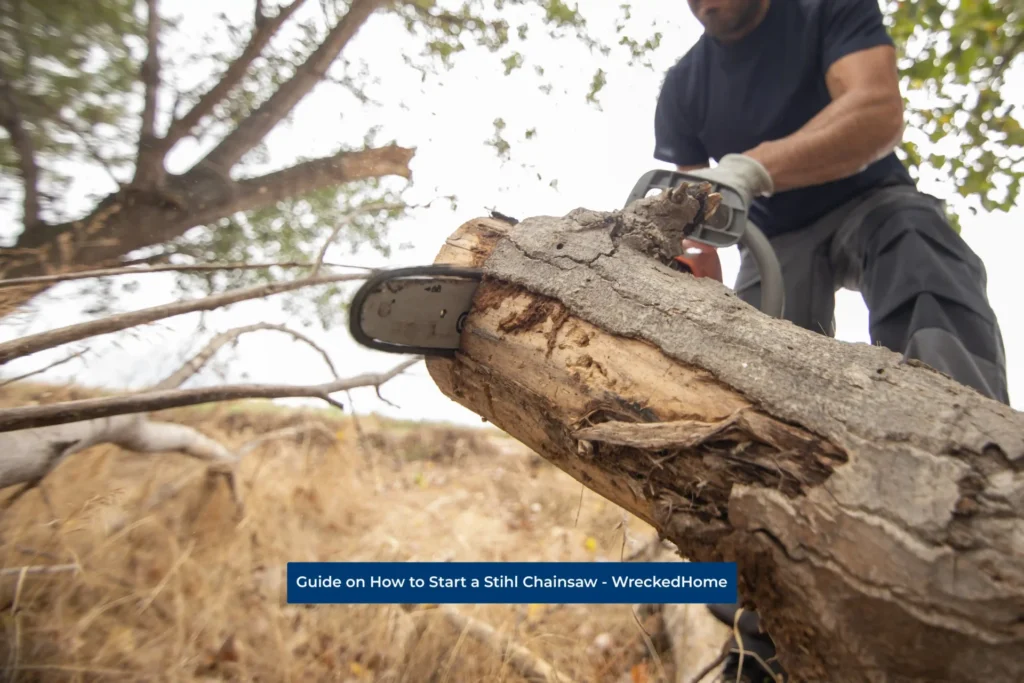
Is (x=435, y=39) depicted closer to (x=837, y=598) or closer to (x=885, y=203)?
(x=885, y=203)

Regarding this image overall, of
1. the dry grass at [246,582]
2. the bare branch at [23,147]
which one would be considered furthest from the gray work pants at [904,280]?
the bare branch at [23,147]

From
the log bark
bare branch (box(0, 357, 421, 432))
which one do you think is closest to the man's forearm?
the log bark

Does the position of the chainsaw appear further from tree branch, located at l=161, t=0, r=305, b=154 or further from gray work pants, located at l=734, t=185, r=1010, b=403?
tree branch, located at l=161, t=0, r=305, b=154

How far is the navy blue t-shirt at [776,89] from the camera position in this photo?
1.53 m

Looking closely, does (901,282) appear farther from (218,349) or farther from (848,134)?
(218,349)

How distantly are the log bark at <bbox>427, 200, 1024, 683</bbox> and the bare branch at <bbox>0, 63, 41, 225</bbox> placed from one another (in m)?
2.23

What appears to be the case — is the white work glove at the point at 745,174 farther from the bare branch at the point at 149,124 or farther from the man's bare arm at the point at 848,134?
the bare branch at the point at 149,124

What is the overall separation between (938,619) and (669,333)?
0.39 metres

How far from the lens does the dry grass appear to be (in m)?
1.33

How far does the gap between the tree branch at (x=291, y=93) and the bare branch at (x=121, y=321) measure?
6.32 feet

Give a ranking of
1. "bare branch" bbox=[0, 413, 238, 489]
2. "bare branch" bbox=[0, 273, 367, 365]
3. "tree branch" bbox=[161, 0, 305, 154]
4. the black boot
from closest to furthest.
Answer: "bare branch" bbox=[0, 273, 367, 365]
"bare branch" bbox=[0, 413, 238, 489]
the black boot
"tree branch" bbox=[161, 0, 305, 154]

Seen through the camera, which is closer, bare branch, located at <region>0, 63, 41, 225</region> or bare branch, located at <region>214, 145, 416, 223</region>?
bare branch, located at <region>0, 63, 41, 225</region>

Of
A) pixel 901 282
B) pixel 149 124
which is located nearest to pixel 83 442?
pixel 149 124

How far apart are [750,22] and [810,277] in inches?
35.8
